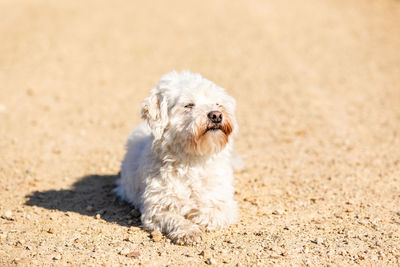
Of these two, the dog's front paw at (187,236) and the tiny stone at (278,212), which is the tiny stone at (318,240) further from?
the dog's front paw at (187,236)

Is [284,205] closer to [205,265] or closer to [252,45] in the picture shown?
[205,265]

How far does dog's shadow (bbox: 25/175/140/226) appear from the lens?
650 cm

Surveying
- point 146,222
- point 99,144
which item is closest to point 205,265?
point 146,222

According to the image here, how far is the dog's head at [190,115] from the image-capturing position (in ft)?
17.4

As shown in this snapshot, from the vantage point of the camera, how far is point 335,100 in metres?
12.8

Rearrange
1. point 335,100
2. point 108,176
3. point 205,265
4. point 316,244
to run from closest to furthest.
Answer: point 205,265 < point 316,244 < point 108,176 < point 335,100

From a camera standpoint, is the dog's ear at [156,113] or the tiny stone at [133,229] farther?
the tiny stone at [133,229]

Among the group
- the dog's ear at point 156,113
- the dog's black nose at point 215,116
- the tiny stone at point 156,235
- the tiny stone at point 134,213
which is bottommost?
the tiny stone at point 134,213

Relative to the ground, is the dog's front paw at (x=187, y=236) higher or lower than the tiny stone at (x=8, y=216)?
higher

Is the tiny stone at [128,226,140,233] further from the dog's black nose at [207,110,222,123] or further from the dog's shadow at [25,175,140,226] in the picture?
the dog's black nose at [207,110,222,123]

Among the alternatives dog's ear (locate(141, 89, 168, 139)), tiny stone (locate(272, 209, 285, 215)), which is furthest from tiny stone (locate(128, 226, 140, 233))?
tiny stone (locate(272, 209, 285, 215))

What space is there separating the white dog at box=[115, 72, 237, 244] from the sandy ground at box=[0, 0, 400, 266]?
0.25 metres

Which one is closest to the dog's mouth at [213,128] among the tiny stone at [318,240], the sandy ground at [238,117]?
the sandy ground at [238,117]

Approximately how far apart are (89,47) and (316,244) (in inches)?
513
